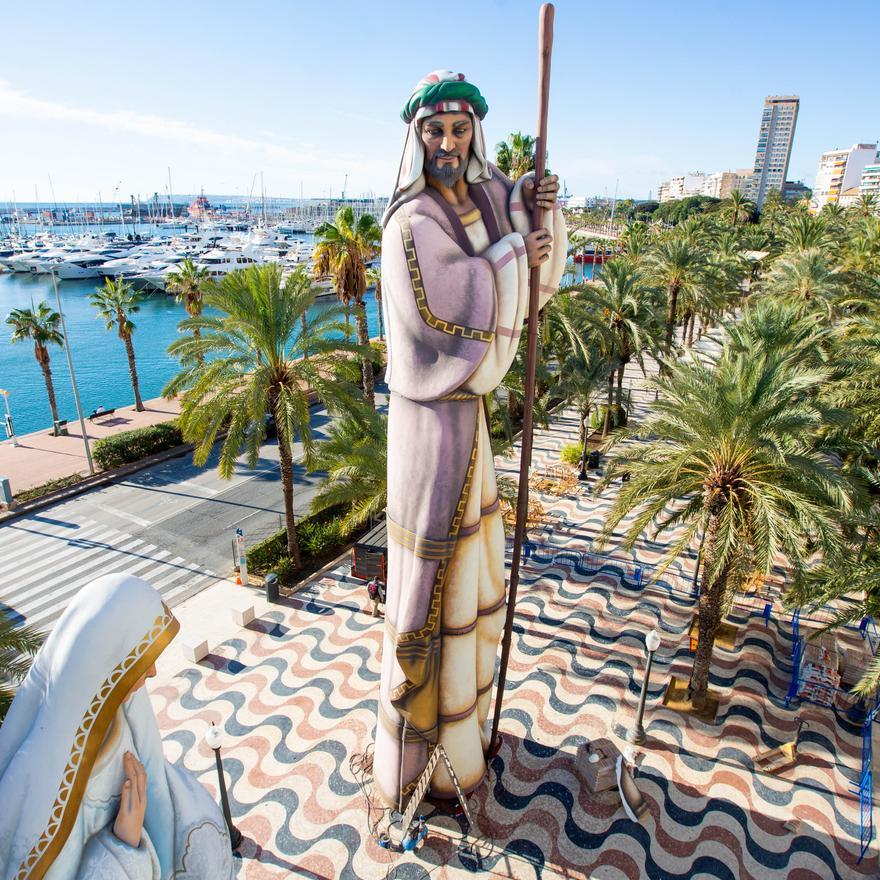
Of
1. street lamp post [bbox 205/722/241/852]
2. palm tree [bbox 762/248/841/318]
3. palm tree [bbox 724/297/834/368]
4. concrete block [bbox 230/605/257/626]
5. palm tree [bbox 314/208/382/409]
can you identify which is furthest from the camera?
palm tree [bbox 314/208/382/409]

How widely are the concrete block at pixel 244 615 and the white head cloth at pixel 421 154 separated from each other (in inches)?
399

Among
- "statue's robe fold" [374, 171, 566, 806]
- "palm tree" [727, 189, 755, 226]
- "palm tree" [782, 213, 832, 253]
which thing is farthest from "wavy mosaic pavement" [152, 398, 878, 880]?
"palm tree" [727, 189, 755, 226]

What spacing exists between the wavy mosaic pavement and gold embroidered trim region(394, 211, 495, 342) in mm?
7383

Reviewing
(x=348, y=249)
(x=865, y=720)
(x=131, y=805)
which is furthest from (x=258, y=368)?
(x=348, y=249)

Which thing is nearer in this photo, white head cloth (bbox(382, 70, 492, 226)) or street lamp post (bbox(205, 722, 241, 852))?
white head cloth (bbox(382, 70, 492, 226))

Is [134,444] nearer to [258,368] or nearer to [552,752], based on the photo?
[258,368]

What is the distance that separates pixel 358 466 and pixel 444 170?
9.49m

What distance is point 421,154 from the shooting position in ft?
22.7

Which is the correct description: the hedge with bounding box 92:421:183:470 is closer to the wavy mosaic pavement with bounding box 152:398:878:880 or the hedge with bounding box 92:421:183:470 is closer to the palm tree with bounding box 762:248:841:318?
the wavy mosaic pavement with bounding box 152:398:878:880

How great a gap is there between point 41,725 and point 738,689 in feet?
40.6

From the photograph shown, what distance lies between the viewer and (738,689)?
41.1ft

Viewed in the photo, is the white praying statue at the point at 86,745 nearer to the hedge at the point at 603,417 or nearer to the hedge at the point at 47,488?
the hedge at the point at 47,488

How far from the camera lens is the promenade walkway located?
80.7 ft

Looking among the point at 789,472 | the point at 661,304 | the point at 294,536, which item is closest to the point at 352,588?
the point at 294,536
